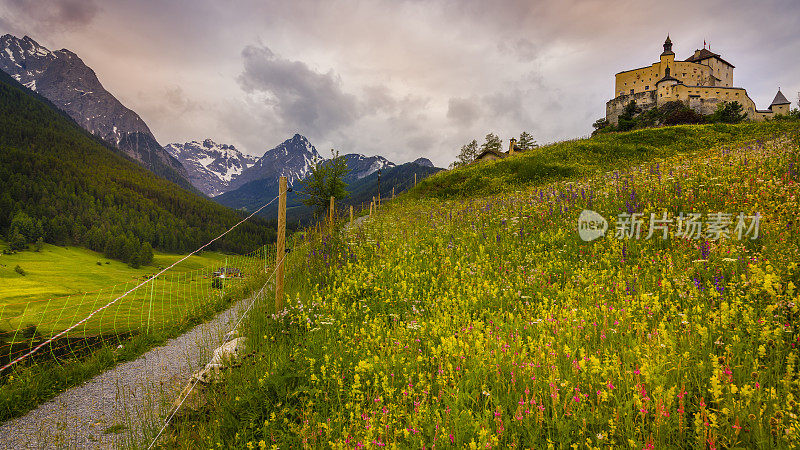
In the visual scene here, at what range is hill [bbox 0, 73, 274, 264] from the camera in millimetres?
138250

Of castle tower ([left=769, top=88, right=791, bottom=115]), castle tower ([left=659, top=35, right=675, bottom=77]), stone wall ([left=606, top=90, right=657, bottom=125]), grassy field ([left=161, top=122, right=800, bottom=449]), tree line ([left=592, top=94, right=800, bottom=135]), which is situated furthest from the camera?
castle tower ([left=659, top=35, right=675, bottom=77])

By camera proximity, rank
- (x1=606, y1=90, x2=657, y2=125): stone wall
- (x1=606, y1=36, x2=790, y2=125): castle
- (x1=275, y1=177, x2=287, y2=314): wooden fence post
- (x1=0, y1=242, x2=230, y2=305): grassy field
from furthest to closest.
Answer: (x1=606, y1=90, x2=657, y2=125): stone wall, (x1=606, y1=36, x2=790, y2=125): castle, (x1=0, y1=242, x2=230, y2=305): grassy field, (x1=275, y1=177, x2=287, y2=314): wooden fence post

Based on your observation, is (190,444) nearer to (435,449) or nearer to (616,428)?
(435,449)

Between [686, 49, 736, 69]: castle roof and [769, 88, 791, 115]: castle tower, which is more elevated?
[686, 49, 736, 69]: castle roof

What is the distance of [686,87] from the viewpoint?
315ft

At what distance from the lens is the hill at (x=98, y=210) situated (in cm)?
13825

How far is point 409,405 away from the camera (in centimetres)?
372

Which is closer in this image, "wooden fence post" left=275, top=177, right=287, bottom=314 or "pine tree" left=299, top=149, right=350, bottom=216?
"wooden fence post" left=275, top=177, right=287, bottom=314

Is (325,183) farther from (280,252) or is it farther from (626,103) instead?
(626,103)

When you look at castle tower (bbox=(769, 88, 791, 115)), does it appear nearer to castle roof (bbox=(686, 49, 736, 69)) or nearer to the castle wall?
castle roof (bbox=(686, 49, 736, 69))

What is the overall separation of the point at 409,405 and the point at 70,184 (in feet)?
730

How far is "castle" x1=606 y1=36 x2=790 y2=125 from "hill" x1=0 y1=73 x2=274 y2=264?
523 feet

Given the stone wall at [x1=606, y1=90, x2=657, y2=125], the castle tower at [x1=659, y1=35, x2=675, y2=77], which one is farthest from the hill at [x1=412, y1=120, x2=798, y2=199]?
the castle tower at [x1=659, y1=35, x2=675, y2=77]

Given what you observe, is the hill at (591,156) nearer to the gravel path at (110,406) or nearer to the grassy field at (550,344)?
the grassy field at (550,344)
